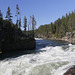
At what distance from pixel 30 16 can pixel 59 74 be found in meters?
44.3

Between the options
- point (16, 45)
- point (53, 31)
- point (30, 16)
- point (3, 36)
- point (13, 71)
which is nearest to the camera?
point (13, 71)

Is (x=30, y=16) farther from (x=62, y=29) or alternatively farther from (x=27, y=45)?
(x=62, y=29)

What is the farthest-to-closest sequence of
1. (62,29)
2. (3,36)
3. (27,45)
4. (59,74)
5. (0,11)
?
(62,29) < (0,11) < (27,45) < (3,36) < (59,74)

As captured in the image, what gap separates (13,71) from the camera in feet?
30.7

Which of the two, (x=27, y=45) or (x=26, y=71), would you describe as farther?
(x=27, y=45)

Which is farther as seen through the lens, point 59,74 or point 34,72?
point 34,72

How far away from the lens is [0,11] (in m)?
35.3

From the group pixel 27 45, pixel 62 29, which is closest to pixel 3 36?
pixel 27 45

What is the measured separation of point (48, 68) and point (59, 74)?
1.64 m

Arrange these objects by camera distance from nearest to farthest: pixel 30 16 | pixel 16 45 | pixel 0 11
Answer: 1. pixel 16 45
2. pixel 0 11
3. pixel 30 16

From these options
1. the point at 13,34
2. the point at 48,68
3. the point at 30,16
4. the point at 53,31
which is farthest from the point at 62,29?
the point at 48,68

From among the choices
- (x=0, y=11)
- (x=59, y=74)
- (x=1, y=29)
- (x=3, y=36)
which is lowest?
(x=59, y=74)

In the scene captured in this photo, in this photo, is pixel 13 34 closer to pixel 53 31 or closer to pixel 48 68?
pixel 48 68

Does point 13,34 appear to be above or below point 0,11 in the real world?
below
